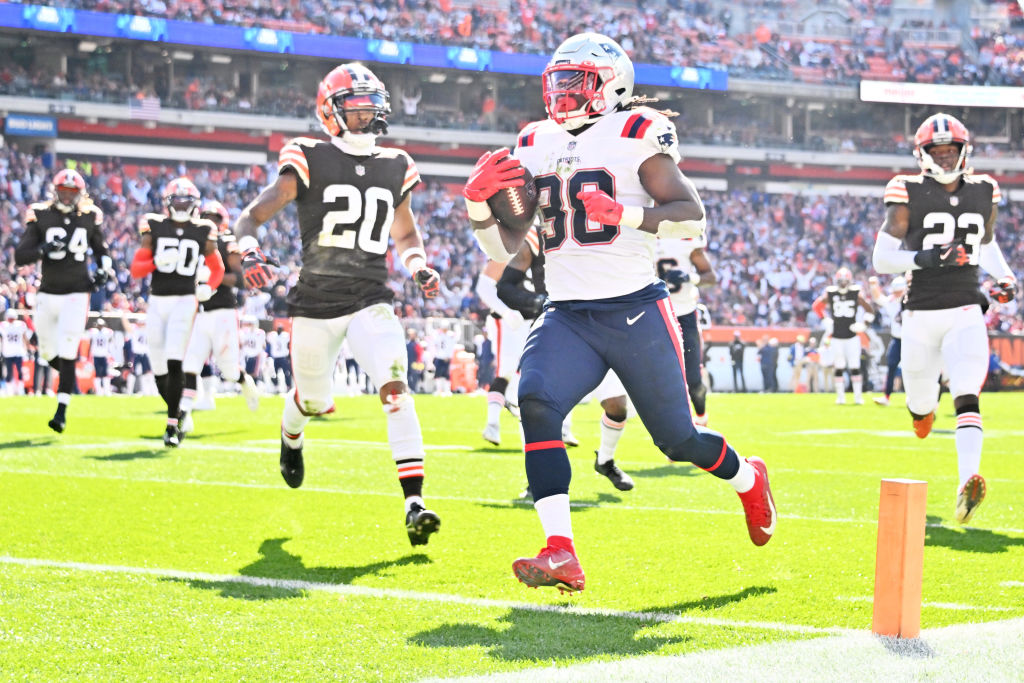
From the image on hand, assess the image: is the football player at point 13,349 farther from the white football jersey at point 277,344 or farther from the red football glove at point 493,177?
the red football glove at point 493,177

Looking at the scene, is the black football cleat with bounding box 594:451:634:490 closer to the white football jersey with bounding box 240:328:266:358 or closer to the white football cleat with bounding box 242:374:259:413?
the white football cleat with bounding box 242:374:259:413

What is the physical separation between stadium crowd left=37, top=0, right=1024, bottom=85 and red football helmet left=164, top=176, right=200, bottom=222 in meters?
25.3

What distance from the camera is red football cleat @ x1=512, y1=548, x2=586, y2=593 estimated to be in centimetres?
392

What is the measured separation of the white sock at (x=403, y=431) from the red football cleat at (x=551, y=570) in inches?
68.9

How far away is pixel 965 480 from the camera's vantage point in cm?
643

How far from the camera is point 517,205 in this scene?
15.0 ft

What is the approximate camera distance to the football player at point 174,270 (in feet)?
32.4

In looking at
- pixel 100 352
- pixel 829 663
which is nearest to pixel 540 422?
pixel 829 663

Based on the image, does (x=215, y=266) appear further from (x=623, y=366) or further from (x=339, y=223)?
(x=623, y=366)

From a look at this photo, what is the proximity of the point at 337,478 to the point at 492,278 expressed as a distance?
8.53ft

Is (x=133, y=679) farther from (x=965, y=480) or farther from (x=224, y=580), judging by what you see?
(x=965, y=480)

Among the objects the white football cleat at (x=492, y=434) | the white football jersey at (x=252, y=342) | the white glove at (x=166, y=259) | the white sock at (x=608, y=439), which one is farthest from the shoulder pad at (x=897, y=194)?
the white football jersey at (x=252, y=342)

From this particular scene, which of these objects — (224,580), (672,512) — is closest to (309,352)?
(224,580)

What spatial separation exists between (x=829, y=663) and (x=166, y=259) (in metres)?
7.78
